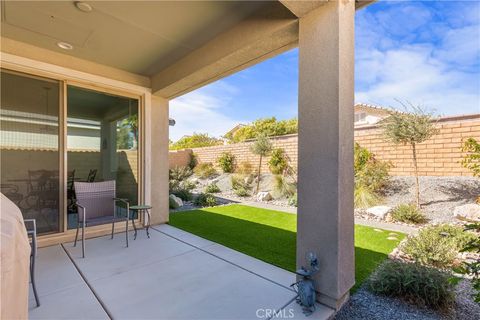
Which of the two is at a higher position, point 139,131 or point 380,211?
point 139,131

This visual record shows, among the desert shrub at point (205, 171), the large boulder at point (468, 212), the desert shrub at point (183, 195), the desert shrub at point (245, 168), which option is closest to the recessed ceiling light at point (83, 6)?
the desert shrub at point (183, 195)

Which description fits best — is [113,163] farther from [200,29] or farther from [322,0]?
[322,0]

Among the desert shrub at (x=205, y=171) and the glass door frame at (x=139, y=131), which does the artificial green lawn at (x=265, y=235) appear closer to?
the glass door frame at (x=139, y=131)

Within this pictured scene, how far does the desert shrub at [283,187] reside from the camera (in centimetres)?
805

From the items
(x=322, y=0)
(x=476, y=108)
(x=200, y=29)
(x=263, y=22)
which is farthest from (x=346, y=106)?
(x=476, y=108)

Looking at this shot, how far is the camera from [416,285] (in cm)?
212

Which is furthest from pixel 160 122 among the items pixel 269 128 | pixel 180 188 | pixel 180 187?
pixel 269 128

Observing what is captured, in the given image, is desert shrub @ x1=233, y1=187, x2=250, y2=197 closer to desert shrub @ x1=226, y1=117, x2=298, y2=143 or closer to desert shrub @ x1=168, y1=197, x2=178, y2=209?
desert shrub @ x1=168, y1=197, x2=178, y2=209

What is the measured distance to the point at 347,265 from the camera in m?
2.06

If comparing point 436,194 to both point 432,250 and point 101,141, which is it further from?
point 101,141

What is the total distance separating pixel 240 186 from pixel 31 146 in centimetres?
685

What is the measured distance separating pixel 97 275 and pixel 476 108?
8.85m

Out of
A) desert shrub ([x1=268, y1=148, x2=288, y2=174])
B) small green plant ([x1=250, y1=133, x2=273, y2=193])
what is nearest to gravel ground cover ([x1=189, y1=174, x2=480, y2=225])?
desert shrub ([x1=268, y1=148, x2=288, y2=174])

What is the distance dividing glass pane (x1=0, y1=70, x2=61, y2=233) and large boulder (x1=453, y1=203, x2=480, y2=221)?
751cm
